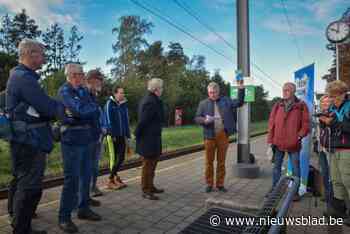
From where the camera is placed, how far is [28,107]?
3.41 m

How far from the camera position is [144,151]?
5.57 metres

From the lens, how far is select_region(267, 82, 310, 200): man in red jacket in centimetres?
550

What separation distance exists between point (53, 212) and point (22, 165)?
5.58 feet

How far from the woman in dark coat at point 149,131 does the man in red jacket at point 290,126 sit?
190 centimetres

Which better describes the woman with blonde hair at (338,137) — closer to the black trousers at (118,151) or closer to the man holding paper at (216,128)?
the man holding paper at (216,128)

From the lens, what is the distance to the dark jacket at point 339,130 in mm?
4230

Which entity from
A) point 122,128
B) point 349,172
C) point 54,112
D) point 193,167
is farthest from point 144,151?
point 193,167

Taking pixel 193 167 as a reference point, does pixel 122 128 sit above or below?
above

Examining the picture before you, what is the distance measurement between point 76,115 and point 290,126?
10.7 ft

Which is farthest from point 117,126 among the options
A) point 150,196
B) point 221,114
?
point 221,114

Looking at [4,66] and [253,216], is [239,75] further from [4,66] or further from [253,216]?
[4,66]

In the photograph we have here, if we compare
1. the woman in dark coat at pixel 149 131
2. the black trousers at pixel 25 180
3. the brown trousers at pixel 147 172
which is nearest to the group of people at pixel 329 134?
the woman in dark coat at pixel 149 131

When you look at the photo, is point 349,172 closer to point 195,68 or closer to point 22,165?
point 22,165

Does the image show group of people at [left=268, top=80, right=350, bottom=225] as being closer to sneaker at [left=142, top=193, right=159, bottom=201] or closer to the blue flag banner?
the blue flag banner
